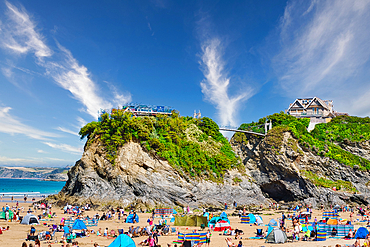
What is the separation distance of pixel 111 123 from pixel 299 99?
56380mm

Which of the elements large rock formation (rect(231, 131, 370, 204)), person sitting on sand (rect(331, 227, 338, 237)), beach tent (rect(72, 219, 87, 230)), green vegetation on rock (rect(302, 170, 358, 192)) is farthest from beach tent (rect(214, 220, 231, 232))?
green vegetation on rock (rect(302, 170, 358, 192))

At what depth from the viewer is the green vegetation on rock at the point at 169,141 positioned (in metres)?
35.8

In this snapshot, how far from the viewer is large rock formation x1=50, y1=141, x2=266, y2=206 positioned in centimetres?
3059

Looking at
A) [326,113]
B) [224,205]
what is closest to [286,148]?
[224,205]

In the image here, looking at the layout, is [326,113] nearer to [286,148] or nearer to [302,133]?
[302,133]

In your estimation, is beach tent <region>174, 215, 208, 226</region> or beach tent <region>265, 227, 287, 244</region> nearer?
beach tent <region>265, 227, 287, 244</region>

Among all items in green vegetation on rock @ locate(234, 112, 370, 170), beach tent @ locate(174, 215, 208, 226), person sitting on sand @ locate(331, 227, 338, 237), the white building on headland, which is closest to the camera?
person sitting on sand @ locate(331, 227, 338, 237)

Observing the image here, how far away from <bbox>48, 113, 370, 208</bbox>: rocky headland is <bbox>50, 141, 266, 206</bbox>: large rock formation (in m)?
0.13

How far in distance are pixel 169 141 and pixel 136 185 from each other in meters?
10.8

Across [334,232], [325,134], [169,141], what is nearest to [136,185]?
[169,141]

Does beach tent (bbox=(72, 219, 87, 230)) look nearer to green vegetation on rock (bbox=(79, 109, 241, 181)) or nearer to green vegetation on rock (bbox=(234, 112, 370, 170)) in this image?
green vegetation on rock (bbox=(79, 109, 241, 181))

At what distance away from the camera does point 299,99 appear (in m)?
65.9

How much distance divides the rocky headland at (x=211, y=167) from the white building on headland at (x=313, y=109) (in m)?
4.40

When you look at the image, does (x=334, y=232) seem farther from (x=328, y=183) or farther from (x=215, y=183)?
(x=328, y=183)
